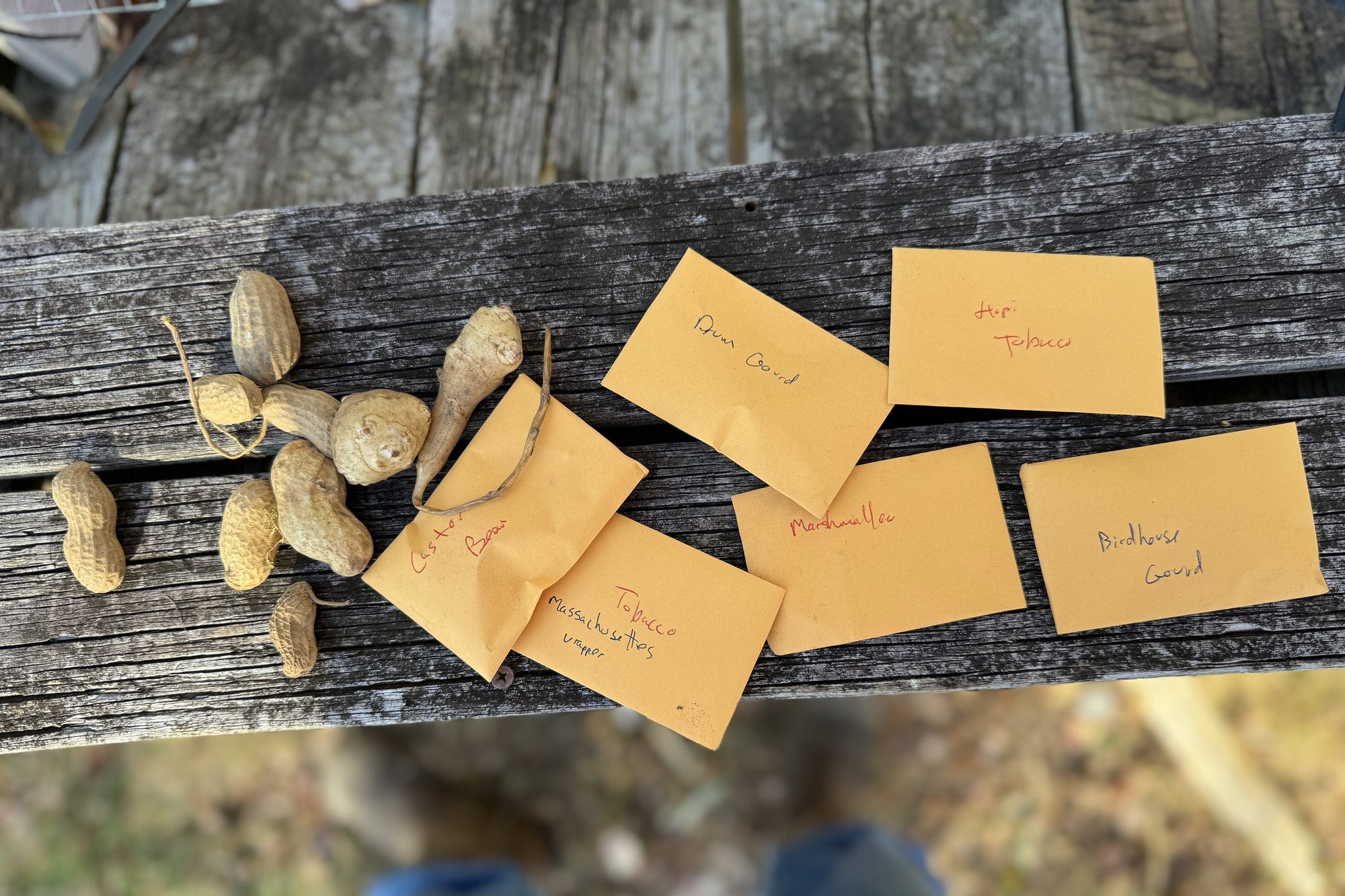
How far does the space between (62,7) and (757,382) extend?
1178 mm

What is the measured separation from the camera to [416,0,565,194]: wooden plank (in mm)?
1237

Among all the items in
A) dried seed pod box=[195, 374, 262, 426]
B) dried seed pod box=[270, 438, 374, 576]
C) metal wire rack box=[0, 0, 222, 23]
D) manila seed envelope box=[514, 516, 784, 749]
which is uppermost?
metal wire rack box=[0, 0, 222, 23]

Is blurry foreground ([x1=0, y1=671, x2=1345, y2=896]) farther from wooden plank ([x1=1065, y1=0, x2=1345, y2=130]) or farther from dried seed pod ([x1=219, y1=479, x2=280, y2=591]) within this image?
wooden plank ([x1=1065, y1=0, x2=1345, y2=130])

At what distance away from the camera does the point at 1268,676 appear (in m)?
1.59

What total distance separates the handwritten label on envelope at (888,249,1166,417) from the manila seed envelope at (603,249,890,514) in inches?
2.3

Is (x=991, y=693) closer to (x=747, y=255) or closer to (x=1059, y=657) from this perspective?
(x=1059, y=657)

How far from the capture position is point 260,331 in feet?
2.83

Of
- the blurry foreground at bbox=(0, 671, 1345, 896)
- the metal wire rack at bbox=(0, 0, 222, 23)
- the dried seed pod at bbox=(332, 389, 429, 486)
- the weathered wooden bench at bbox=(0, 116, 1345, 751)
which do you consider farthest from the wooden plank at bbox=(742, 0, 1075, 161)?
the blurry foreground at bbox=(0, 671, 1345, 896)

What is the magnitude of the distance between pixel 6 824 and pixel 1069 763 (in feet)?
7.50

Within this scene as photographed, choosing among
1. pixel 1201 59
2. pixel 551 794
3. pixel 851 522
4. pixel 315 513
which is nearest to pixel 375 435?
pixel 315 513

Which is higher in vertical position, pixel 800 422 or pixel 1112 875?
pixel 800 422

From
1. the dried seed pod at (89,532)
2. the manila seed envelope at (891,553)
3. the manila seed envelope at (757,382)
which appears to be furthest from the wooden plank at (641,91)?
the dried seed pod at (89,532)

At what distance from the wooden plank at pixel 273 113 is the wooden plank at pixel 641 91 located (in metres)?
A: 0.26

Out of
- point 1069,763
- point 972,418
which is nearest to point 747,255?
point 972,418
